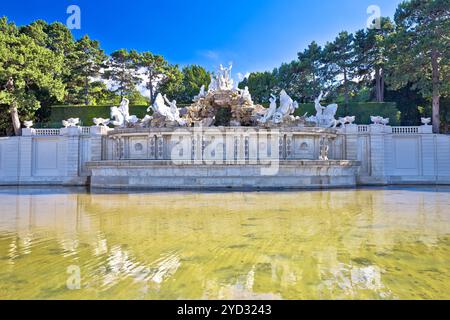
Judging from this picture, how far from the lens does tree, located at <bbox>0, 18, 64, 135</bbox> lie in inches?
1038

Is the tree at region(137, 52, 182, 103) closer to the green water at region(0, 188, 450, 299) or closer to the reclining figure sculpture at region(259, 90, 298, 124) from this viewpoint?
the reclining figure sculpture at region(259, 90, 298, 124)

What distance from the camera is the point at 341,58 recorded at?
1486 inches

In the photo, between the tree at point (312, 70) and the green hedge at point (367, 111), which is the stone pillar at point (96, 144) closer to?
the green hedge at point (367, 111)

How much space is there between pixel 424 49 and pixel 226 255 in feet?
89.6

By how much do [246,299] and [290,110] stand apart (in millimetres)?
21208

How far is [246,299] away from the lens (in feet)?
11.4

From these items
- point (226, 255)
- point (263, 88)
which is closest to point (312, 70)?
point (263, 88)

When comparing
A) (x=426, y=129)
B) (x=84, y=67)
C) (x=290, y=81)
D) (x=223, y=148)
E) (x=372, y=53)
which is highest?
(x=372, y=53)

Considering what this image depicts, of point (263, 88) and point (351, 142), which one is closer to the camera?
point (351, 142)

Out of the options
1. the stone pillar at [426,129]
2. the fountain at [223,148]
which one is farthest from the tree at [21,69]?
the stone pillar at [426,129]

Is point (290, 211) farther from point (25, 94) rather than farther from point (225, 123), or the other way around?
point (25, 94)

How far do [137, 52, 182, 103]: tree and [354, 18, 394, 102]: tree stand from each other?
23739 millimetres

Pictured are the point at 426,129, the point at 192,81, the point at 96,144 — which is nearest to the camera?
the point at 426,129

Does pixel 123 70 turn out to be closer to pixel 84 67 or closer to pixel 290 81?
pixel 84 67
